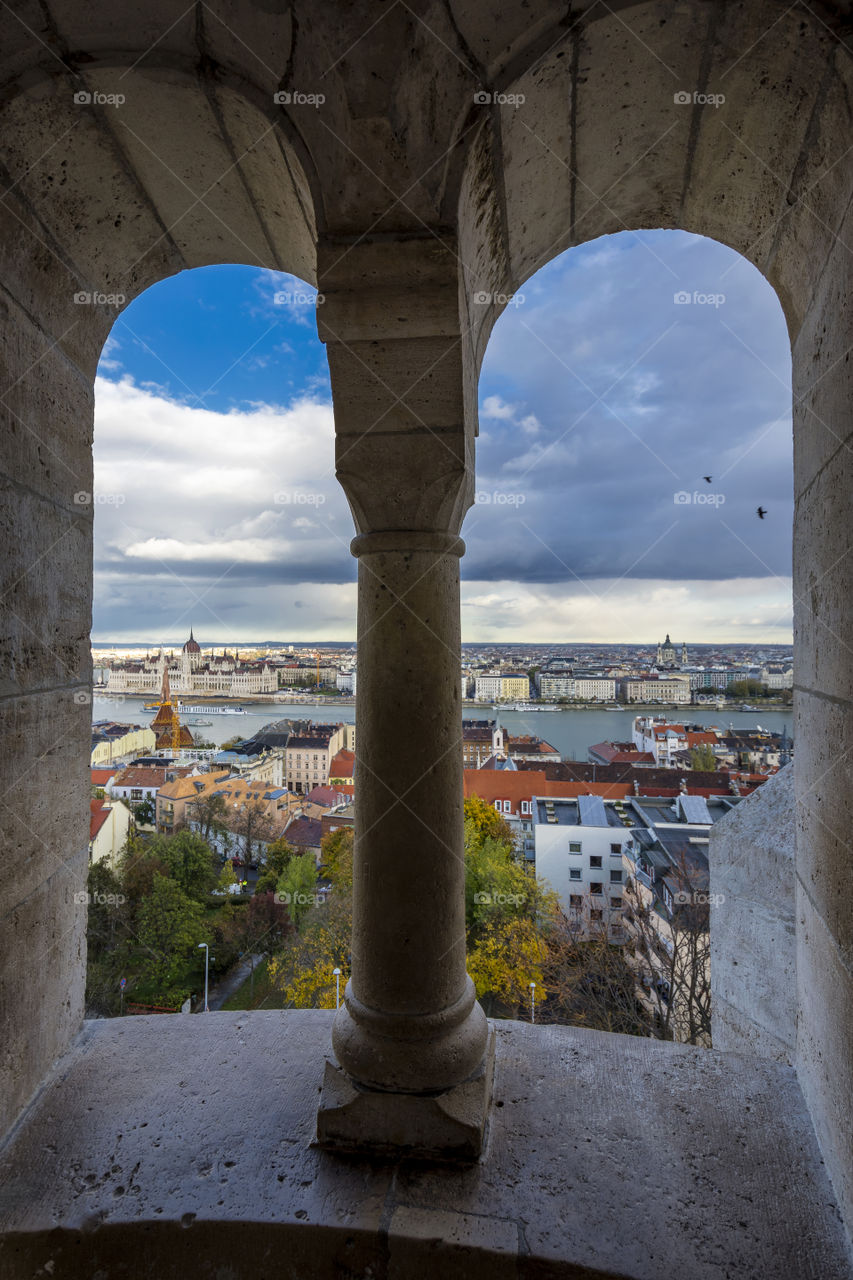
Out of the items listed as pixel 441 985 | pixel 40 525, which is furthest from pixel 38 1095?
pixel 40 525

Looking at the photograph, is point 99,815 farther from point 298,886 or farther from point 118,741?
point 298,886

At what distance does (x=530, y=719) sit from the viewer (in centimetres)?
396

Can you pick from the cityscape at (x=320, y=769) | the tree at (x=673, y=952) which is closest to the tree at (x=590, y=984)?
the tree at (x=673, y=952)

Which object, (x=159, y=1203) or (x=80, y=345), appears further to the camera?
(x=80, y=345)

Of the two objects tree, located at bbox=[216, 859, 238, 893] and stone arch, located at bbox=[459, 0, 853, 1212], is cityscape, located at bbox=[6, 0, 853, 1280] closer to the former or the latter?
stone arch, located at bbox=[459, 0, 853, 1212]

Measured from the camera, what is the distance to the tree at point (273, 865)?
466 cm

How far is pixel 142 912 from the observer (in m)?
3.81

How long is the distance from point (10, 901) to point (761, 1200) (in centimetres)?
219

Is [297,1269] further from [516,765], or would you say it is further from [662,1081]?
[516,765]
